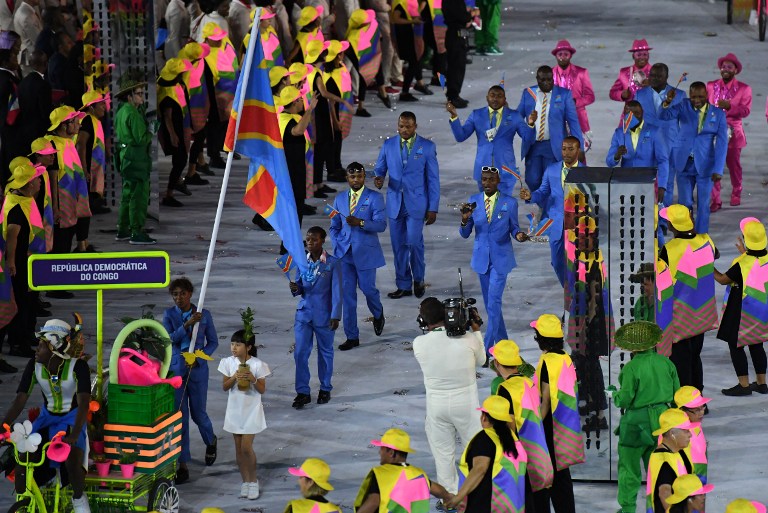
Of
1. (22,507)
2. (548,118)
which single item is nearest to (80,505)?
(22,507)

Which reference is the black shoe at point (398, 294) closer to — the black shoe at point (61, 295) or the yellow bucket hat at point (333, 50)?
the black shoe at point (61, 295)

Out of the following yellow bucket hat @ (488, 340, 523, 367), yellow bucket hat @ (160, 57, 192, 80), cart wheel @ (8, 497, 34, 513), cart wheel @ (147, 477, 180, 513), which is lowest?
cart wheel @ (147, 477, 180, 513)

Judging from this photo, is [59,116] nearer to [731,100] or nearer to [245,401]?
[245,401]

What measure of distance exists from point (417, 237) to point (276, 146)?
4.03 m

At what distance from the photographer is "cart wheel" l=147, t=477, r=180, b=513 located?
12.8 metres

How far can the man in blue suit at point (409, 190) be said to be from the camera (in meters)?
18.5

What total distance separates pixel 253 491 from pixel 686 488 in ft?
13.4

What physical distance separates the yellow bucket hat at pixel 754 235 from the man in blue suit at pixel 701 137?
4983 millimetres

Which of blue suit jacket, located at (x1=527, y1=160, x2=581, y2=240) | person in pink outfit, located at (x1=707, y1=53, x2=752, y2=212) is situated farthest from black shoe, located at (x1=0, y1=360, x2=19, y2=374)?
person in pink outfit, located at (x1=707, y1=53, x2=752, y2=212)

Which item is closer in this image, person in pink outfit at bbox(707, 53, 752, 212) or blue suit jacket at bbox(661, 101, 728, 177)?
blue suit jacket at bbox(661, 101, 728, 177)

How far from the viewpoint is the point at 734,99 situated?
21.1 metres

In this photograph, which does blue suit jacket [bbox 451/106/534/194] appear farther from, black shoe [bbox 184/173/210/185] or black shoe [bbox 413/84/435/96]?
black shoe [bbox 413/84/435/96]

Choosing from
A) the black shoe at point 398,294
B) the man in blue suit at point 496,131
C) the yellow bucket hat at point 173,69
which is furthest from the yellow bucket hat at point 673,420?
the yellow bucket hat at point 173,69

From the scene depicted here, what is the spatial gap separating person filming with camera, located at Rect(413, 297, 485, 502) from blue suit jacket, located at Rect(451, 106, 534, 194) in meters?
6.36
